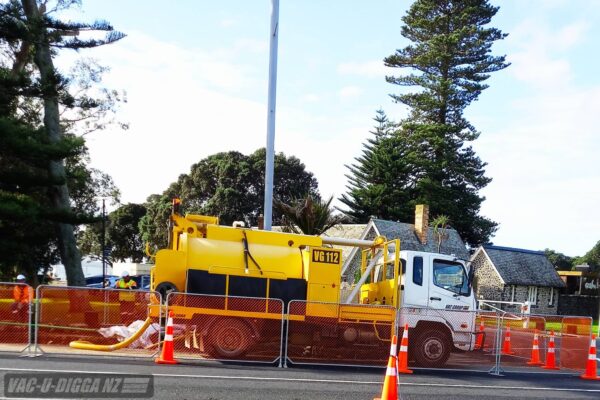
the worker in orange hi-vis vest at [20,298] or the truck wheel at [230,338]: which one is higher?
the worker in orange hi-vis vest at [20,298]

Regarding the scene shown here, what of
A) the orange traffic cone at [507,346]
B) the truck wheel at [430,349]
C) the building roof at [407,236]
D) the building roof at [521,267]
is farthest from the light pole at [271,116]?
the building roof at [521,267]

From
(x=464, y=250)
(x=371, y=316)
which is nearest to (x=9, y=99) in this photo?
(x=371, y=316)

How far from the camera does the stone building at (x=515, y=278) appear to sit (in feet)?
159

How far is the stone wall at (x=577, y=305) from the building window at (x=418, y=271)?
41730 mm

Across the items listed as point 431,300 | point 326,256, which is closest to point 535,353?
point 431,300

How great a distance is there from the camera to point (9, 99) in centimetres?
1989

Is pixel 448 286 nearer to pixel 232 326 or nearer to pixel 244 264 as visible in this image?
pixel 244 264

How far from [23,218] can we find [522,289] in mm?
40106

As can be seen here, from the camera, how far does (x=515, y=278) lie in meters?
48.4

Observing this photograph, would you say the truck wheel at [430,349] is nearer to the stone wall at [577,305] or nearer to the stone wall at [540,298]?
the stone wall at [540,298]

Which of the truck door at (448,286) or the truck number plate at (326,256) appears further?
the truck door at (448,286)

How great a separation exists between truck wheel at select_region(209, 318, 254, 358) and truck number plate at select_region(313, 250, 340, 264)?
2004 mm

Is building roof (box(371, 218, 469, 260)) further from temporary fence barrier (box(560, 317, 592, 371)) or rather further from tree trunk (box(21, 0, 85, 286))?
temporary fence barrier (box(560, 317, 592, 371))

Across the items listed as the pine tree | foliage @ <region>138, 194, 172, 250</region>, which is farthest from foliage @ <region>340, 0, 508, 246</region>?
foliage @ <region>138, 194, 172, 250</region>
